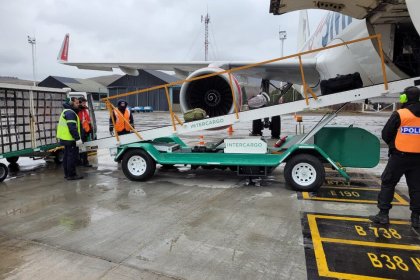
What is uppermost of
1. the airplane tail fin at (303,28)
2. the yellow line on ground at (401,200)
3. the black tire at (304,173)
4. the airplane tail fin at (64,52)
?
the airplane tail fin at (303,28)

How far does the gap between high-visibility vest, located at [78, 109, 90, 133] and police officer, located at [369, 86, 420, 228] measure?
6.73 metres

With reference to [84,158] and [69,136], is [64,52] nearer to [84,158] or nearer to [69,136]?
[84,158]

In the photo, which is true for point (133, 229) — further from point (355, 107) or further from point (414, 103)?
point (355, 107)

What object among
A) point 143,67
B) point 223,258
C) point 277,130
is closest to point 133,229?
point 223,258

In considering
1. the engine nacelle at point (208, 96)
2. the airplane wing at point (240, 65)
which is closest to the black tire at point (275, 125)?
the airplane wing at point (240, 65)

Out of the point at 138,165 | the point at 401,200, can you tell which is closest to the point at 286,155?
the point at 401,200

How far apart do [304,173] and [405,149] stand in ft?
6.80

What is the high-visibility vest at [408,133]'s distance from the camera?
426 centimetres

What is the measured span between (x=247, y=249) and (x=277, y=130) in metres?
10.5

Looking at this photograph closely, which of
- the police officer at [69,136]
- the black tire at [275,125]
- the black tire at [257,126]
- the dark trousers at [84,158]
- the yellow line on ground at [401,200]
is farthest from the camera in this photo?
the black tire at [275,125]

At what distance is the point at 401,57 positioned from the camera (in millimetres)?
6730

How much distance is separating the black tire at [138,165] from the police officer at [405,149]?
4325 mm

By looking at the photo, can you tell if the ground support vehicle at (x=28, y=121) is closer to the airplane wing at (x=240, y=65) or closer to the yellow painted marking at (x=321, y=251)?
Answer: the airplane wing at (x=240, y=65)

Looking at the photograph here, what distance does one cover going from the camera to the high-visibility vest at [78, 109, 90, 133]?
8.41 metres
